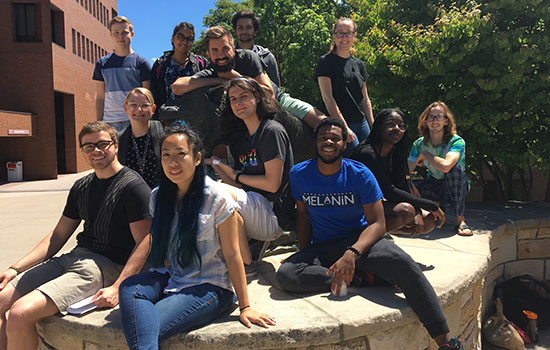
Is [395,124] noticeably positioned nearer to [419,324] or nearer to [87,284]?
[419,324]

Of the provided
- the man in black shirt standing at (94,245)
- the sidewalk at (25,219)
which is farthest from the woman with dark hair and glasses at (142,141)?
the sidewalk at (25,219)

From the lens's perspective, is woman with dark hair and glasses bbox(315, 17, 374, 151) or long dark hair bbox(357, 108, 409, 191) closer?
long dark hair bbox(357, 108, 409, 191)

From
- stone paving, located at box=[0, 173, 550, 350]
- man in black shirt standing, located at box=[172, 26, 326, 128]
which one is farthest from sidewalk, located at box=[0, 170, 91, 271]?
man in black shirt standing, located at box=[172, 26, 326, 128]

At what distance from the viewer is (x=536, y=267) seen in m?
5.77

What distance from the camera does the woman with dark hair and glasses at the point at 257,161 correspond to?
3061mm

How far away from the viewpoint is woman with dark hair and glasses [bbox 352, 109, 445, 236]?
333 centimetres

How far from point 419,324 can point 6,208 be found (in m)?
10.0

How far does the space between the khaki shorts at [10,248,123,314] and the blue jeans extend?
39 centimetres

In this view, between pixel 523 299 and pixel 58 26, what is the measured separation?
792 inches

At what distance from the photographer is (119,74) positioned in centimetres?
417

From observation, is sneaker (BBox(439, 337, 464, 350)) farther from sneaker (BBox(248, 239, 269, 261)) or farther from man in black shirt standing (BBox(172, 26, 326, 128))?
man in black shirt standing (BBox(172, 26, 326, 128))

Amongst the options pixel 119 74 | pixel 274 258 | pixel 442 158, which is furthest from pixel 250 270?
pixel 442 158

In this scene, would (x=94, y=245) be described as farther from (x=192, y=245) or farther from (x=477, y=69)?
(x=477, y=69)

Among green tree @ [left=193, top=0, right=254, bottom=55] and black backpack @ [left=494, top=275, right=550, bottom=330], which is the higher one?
green tree @ [left=193, top=0, right=254, bottom=55]
